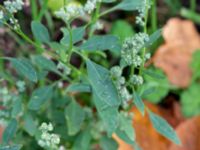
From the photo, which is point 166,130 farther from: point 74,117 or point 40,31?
point 40,31

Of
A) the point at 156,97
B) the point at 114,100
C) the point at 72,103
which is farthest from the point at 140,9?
the point at 156,97

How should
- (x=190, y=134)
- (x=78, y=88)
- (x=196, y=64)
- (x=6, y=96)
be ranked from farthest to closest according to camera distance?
(x=196, y=64) < (x=190, y=134) < (x=6, y=96) < (x=78, y=88)

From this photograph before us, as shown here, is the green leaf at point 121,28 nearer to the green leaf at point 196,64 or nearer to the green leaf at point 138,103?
the green leaf at point 196,64

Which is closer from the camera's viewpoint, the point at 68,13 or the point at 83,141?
the point at 68,13

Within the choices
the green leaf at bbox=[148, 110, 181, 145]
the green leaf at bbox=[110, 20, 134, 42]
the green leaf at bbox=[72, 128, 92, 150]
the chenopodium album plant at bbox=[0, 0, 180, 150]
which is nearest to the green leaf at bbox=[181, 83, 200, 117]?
the green leaf at bbox=[110, 20, 134, 42]

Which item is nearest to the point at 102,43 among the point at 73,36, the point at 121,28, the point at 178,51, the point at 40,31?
the point at 73,36

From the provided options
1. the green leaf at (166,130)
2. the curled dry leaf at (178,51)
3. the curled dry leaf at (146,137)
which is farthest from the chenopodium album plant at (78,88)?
the curled dry leaf at (178,51)

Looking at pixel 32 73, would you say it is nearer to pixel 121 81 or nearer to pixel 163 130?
pixel 121 81
